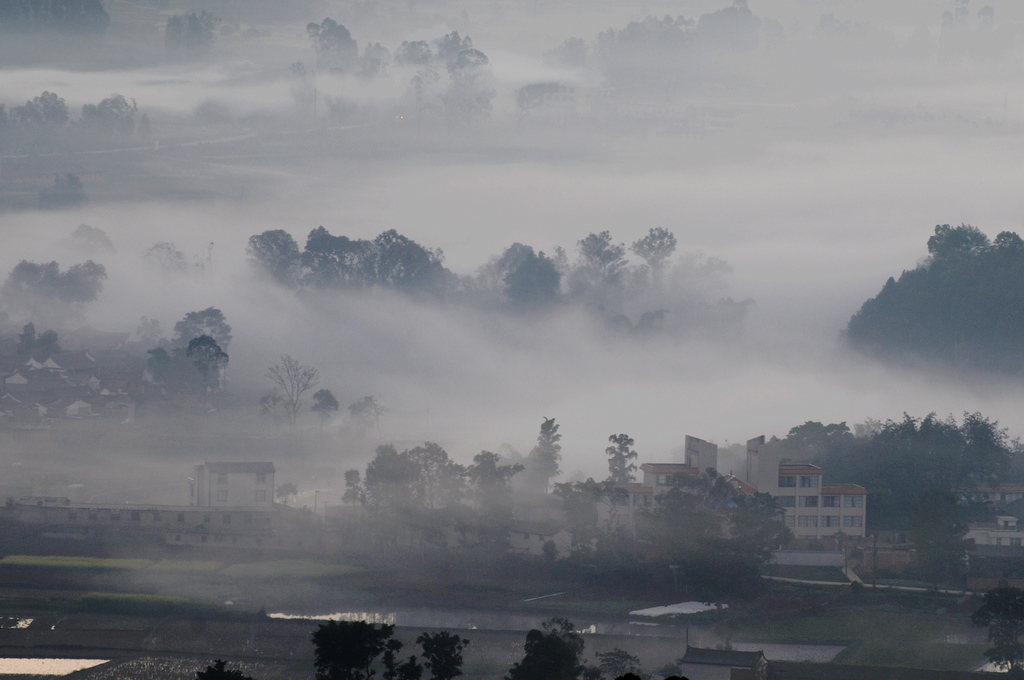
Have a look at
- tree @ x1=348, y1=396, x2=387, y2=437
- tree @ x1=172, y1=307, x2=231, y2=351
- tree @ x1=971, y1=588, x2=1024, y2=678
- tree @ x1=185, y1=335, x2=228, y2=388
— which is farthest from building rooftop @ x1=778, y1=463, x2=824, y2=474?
tree @ x1=172, y1=307, x2=231, y2=351

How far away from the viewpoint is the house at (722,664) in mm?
32312

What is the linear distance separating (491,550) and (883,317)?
33.5 metres

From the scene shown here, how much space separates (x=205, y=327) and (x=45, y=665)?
40.1 metres

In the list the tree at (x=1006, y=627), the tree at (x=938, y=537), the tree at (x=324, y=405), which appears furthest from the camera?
the tree at (x=324, y=405)

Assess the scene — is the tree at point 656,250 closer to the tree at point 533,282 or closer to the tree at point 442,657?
the tree at point 533,282

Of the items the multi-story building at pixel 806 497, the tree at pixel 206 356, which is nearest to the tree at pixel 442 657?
the multi-story building at pixel 806 497

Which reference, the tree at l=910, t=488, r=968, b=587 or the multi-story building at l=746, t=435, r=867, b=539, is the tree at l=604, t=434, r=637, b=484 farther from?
the tree at l=910, t=488, r=968, b=587

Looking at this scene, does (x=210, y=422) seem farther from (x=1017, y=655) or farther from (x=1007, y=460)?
(x=1017, y=655)

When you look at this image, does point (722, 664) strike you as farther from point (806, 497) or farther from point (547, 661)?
point (806, 497)

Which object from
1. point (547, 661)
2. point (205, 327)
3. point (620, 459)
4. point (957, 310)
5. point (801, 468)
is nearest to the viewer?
point (547, 661)

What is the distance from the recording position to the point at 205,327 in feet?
242

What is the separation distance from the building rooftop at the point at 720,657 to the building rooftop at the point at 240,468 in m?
18.5

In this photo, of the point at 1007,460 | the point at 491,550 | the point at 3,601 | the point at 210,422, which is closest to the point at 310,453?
the point at 210,422

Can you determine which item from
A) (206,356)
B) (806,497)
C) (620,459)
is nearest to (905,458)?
(806,497)
